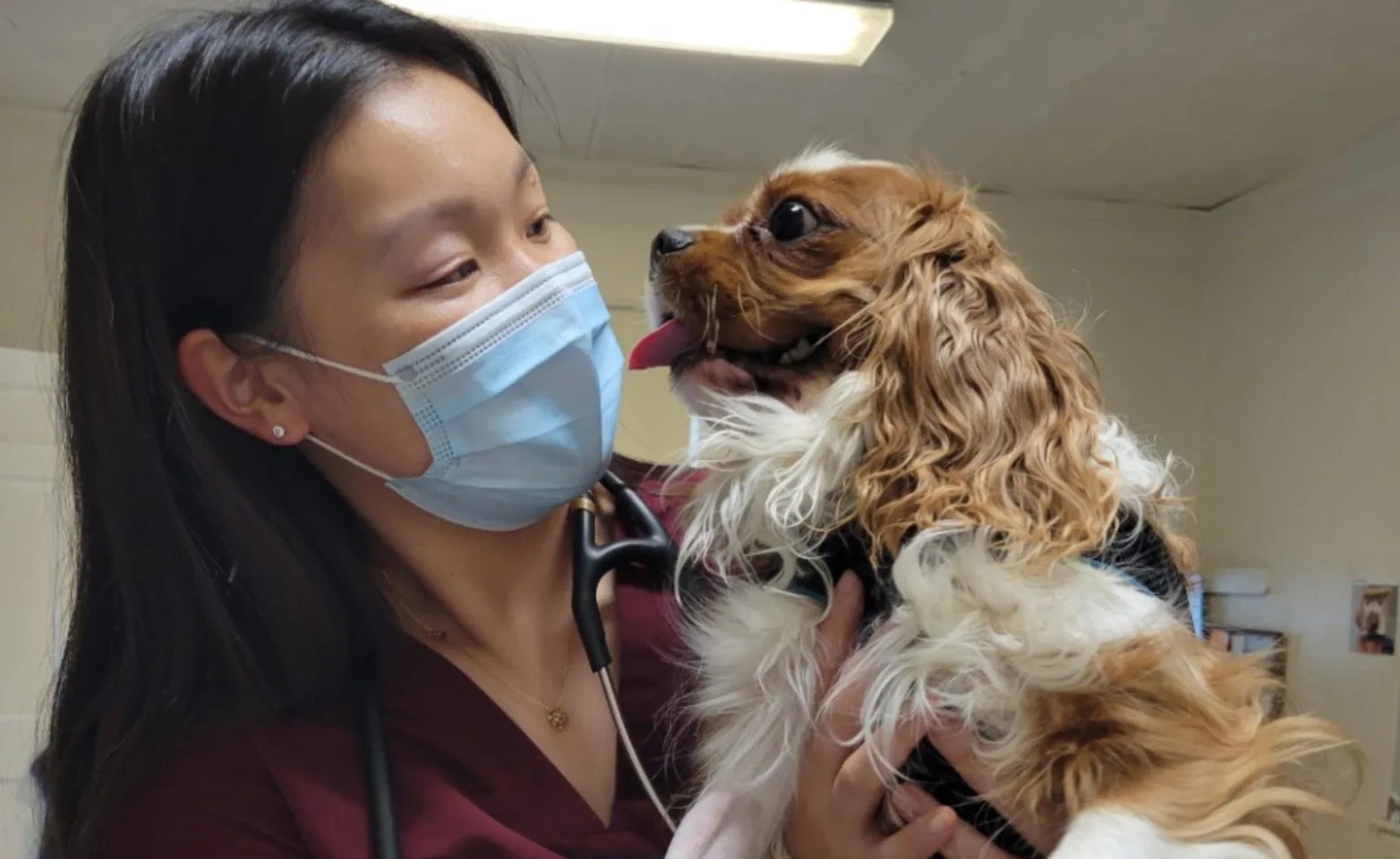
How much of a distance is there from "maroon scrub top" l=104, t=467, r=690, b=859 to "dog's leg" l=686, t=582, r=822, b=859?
4.7 inches

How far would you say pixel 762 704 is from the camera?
1.31 meters

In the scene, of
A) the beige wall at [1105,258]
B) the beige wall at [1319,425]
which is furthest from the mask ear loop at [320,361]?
the beige wall at [1319,425]

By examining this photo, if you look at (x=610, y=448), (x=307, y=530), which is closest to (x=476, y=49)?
(x=610, y=448)

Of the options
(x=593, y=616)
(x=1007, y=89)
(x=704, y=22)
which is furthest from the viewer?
(x=1007, y=89)

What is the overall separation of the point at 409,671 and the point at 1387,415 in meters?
3.24

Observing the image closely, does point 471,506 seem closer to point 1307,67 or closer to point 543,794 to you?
point 543,794

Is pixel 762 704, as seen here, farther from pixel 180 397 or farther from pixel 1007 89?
pixel 1007 89

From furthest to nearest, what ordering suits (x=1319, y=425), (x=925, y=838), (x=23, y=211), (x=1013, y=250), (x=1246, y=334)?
(x=1013, y=250), (x=1246, y=334), (x=23, y=211), (x=1319, y=425), (x=925, y=838)

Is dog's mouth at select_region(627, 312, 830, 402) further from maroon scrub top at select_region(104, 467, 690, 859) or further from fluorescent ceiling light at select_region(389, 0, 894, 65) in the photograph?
fluorescent ceiling light at select_region(389, 0, 894, 65)

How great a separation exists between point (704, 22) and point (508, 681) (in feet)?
6.52

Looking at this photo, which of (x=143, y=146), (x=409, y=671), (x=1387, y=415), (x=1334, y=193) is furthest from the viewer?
(x=1334, y=193)

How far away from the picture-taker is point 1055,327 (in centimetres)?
140

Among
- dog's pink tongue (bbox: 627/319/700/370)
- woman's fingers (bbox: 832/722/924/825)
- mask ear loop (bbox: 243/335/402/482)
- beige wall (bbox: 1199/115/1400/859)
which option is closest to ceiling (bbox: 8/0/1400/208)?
beige wall (bbox: 1199/115/1400/859)

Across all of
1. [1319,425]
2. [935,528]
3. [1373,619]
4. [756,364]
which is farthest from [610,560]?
[1319,425]
